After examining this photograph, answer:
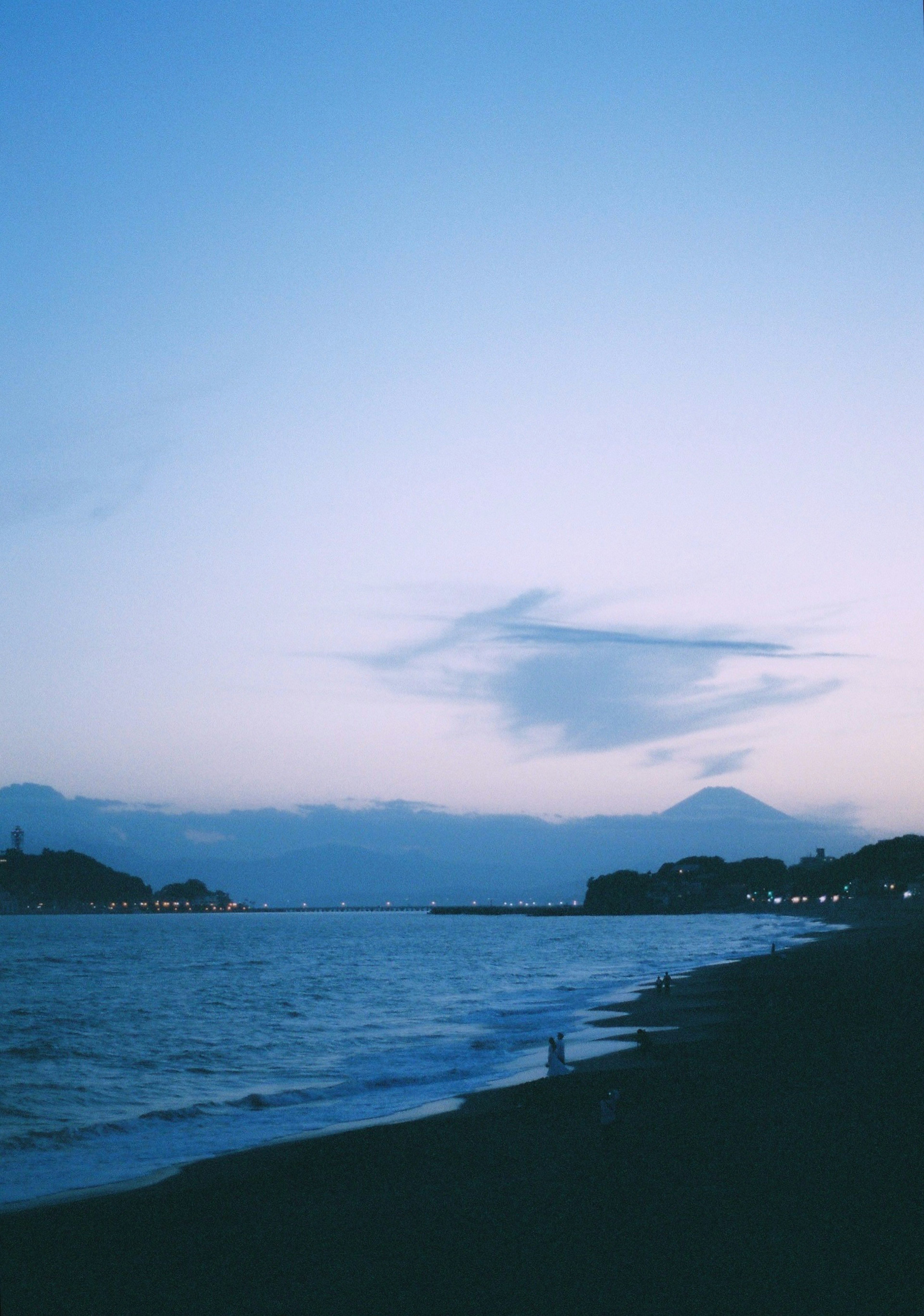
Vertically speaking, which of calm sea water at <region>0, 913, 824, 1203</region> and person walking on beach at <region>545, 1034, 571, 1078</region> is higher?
person walking on beach at <region>545, 1034, 571, 1078</region>

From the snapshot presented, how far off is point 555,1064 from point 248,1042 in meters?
16.1

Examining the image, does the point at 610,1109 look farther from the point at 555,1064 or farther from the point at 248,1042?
the point at 248,1042

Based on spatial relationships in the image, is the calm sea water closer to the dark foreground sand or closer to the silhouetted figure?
the dark foreground sand

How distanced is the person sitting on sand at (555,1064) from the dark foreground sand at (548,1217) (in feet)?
3.41

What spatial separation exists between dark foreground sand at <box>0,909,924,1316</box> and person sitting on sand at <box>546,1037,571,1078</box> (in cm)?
104

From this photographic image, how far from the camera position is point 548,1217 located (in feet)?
40.7

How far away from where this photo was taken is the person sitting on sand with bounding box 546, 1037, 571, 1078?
2238 centimetres

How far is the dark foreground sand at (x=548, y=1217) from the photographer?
32.7 feet

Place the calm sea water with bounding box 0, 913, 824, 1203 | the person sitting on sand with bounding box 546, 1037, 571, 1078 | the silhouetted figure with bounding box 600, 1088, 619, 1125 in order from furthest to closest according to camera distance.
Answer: the person sitting on sand with bounding box 546, 1037, 571, 1078, the calm sea water with bounding box 0, 913, 824, 1203, the silhouetted figure with bounding box 600, 1088, 619, 1125

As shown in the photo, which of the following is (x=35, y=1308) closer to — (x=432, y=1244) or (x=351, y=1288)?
Result: (x=351, y=1288)

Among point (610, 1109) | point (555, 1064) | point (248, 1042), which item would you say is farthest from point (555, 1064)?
point (248, 1042)

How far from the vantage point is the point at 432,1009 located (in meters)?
44.9

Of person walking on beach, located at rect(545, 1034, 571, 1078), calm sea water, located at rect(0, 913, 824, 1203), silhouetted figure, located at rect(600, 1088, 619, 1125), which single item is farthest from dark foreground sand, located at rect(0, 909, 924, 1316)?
calm sea water, located at rect(0, 913, 824, 1203)

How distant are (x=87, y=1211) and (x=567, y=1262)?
24.3 ft
